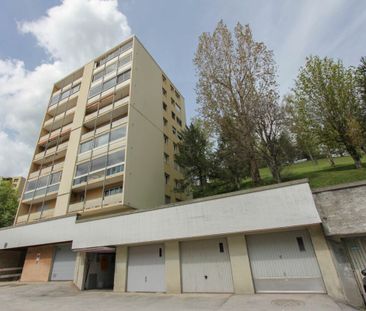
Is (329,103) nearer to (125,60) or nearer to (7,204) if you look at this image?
(125,60)

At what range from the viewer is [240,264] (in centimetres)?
1166

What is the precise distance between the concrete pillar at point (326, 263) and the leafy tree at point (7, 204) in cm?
4512

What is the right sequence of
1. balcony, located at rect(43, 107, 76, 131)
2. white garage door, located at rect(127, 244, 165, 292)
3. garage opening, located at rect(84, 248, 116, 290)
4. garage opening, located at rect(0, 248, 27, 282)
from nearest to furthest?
white garage door, located at rect(127, 244, 165, 292), garage opening, located at rect(84, 248, 116, 290), garage opening, located at rect(0, 248, 27, 282), balcony, located at rect(43, 107, 76, 131)

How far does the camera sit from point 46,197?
2647 centimetres

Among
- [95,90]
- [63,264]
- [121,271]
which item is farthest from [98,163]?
[121,271]

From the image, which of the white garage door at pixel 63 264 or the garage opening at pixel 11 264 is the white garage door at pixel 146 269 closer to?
the white garage door at pixel 63 264

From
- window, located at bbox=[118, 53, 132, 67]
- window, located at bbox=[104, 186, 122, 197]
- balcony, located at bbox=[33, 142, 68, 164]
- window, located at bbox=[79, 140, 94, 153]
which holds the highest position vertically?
window, located at bbox=[118, 53, 132, 67]

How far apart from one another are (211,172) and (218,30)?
15308 mm

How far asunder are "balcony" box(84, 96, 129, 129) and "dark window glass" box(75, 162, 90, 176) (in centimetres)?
584

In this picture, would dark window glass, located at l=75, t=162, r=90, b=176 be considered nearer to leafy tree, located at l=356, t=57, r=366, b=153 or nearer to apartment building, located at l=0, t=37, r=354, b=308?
apartment building, located at l=0, t=37, r=354, b=308

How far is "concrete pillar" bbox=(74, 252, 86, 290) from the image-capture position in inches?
655

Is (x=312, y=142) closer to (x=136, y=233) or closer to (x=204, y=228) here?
(x=204, y=228)

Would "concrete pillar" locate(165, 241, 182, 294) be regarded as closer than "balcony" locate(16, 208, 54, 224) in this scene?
Yes

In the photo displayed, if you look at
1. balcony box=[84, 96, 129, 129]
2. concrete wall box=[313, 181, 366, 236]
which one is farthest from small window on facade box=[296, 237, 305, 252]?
balcony box=[84, 96, 129, 129]
